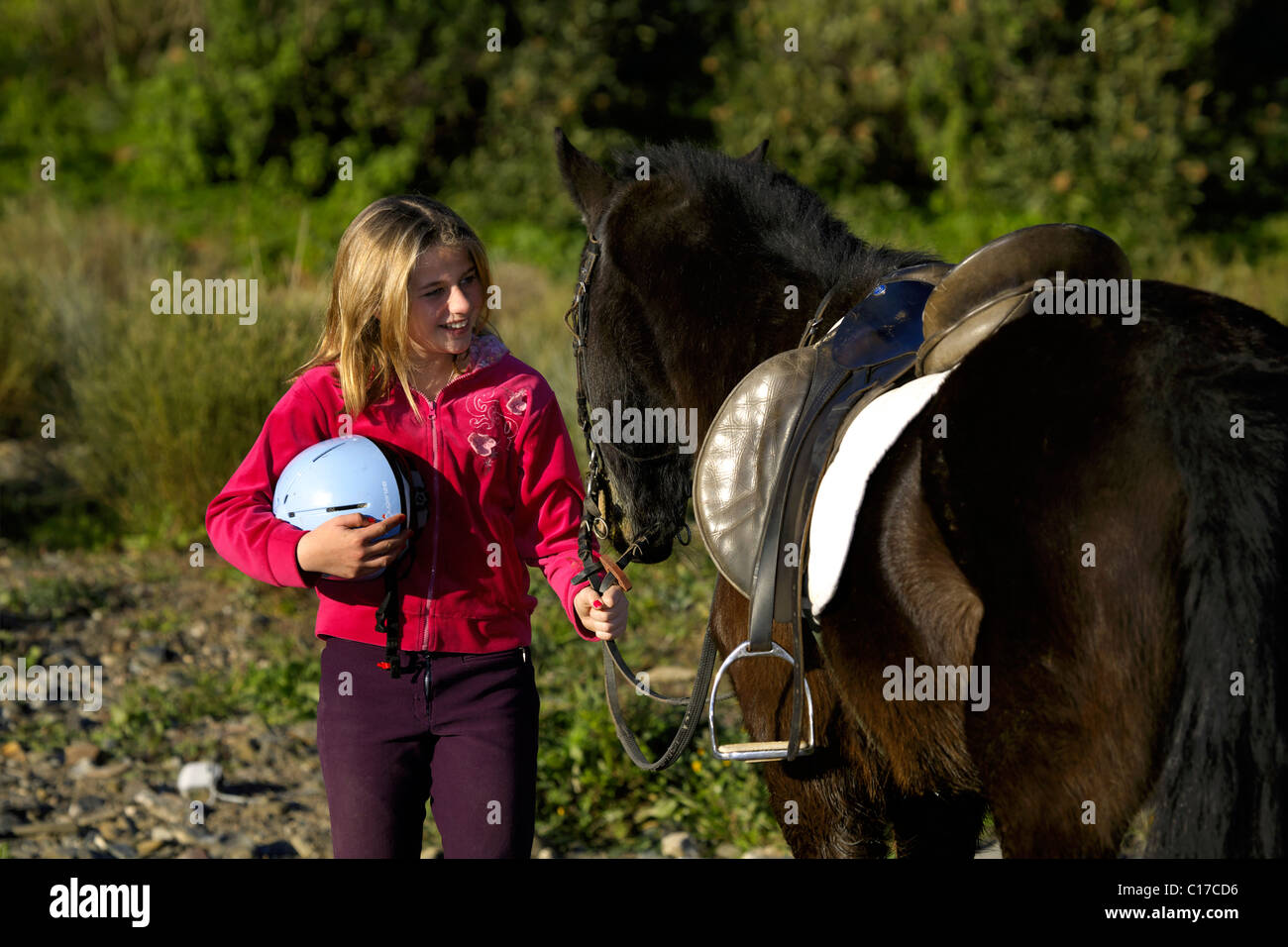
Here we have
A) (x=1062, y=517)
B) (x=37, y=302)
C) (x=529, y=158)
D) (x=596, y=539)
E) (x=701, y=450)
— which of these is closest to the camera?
(x=1062, y=517)

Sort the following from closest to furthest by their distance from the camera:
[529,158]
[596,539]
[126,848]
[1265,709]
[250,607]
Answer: [1265,709] → [596,539] → [126,848] → [250,607] → [529,158]

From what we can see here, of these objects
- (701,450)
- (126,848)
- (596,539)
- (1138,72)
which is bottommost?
(126,848)

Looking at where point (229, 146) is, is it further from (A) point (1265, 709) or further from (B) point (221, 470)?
Result: (A) point (1265, 709)

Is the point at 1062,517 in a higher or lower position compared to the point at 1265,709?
higher

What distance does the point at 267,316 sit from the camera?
656 cm

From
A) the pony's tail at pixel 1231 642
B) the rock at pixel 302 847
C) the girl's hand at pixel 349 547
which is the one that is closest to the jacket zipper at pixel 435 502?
the girl's hand at pixel 349 547

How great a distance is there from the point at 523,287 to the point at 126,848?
663 centimetres

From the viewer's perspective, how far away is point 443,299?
244cm

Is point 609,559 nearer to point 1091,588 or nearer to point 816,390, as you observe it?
point 816,390

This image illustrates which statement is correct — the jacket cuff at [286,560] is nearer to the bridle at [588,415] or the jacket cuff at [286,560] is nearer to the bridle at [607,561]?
the bridle at [607,561]

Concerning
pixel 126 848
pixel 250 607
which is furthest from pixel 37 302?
pixel 126 848

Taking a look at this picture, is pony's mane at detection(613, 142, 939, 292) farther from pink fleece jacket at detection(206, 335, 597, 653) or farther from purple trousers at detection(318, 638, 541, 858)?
purple trousers at detection(318, 638, 541, 858)

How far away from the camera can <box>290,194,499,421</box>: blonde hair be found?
2.40 metres

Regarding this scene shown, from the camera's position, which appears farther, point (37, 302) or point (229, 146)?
point (229, 146)
